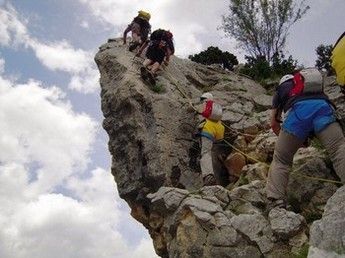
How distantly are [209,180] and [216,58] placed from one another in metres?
10.9

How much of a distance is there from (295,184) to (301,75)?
2.10 metres

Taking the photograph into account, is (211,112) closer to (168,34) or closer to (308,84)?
(168,34)

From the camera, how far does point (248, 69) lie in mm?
20844

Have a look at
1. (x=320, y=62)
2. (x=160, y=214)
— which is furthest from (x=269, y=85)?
(x=160, y=214)

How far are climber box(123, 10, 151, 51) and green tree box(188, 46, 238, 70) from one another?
198 inches

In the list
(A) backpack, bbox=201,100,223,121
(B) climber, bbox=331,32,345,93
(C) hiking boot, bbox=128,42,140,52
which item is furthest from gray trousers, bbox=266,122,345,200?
(C) hiking boot, bbox=128,42,140,52

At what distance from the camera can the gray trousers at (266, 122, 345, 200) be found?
351 inches

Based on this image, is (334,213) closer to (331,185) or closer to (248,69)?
(331,185)

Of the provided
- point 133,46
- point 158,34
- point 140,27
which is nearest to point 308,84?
point 158,34

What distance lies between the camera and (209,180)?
12.5 m

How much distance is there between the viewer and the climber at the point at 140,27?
17688 millimetres

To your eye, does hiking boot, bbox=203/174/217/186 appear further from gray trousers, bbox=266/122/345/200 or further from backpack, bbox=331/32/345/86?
backpack, bbox=331/32/345/86

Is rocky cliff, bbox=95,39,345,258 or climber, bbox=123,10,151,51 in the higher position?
climber, bbox=123,10,151,51

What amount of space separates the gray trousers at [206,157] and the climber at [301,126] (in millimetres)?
3218
